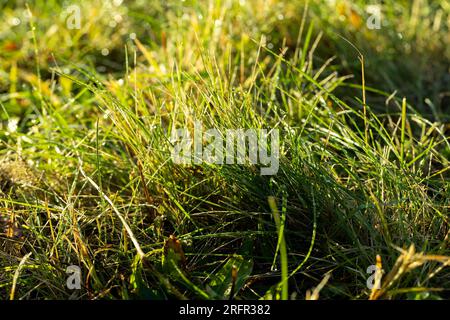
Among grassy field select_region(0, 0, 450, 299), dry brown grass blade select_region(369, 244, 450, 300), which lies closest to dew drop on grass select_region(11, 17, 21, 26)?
grassy field select_region(0, 0, 450, 299)

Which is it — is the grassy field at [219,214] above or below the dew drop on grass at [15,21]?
below

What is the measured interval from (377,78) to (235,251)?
111 centimetres

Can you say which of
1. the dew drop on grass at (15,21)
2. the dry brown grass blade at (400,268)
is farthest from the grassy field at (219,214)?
the dew drop on grass at (15,21)

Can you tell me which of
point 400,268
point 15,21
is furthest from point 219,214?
point 15,21

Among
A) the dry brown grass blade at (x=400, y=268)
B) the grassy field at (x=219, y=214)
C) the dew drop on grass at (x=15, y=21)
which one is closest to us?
the dry brown grass blade at (x=400, y=268)

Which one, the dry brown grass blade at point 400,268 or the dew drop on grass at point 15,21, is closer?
the dry brown grass blade at point 400,268

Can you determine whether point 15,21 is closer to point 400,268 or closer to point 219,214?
point 219,214

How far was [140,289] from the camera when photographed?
51.7 inches

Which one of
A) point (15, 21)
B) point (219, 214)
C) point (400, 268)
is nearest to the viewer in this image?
point (400, 268)

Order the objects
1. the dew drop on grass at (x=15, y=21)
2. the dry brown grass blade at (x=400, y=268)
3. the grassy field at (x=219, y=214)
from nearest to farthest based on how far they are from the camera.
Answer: the dry brown grass blade at (x=400, y=268) < the grassy field at (x=219, y=214) < the dew drop on grass at (x=15, y=21)

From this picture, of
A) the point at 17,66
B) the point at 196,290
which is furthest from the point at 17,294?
the point at 17,66

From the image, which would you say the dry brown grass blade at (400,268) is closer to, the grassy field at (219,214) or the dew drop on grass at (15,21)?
the grassy field at (219,214)

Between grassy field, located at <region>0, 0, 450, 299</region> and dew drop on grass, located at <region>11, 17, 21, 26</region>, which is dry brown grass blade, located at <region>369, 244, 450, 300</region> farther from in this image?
dew drop on grass, located at <region>11, 17, 21, 26</region>

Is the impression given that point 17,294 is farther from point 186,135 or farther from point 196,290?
point 186,135
